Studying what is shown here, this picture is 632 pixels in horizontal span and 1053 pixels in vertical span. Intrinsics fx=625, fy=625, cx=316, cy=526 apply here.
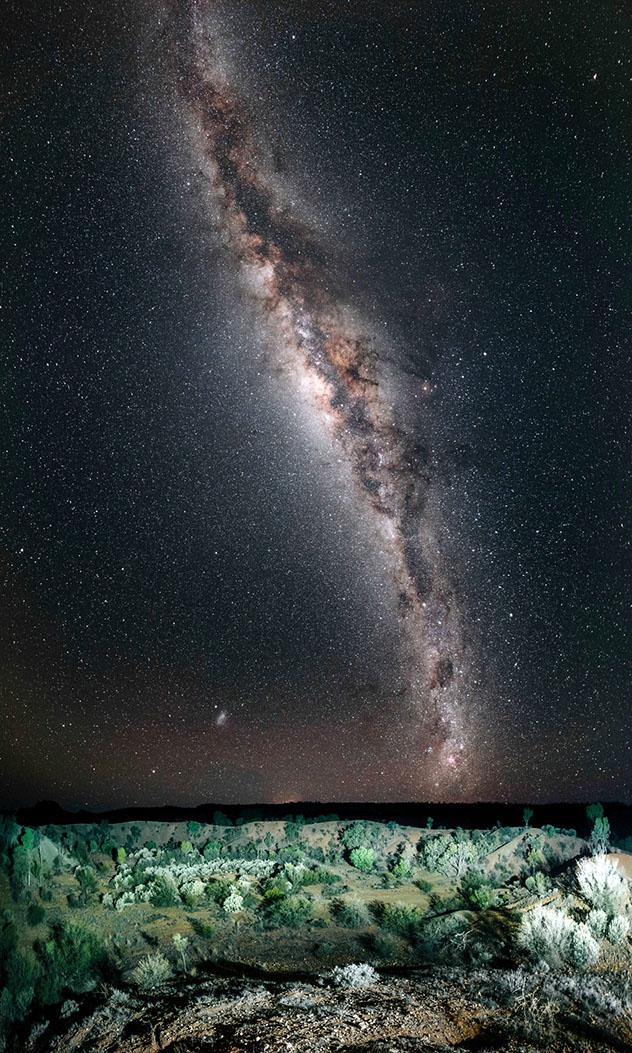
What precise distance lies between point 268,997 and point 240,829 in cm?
2025

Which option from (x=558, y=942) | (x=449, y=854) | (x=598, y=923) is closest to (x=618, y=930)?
(x=598, y=923)

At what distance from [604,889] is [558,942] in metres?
2.93

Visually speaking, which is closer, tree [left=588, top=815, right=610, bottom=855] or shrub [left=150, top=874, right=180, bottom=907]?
shrub [left=150, top=874, right=180, bottom=907]

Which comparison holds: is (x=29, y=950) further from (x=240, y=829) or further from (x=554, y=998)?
(x=240, y=829)

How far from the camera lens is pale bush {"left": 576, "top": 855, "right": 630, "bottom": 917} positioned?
471 inches

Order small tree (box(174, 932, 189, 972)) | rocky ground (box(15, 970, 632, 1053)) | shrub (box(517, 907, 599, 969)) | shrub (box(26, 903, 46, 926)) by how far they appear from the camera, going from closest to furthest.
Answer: rocky ground (box(15, 970, 632, 1053))
shrub (box(517, 907, 599, 969))
small tree (box(174, 932, 189, 972))
shrub (box(26, 903, 46, 926))

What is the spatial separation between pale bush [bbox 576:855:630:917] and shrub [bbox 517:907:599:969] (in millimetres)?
1360

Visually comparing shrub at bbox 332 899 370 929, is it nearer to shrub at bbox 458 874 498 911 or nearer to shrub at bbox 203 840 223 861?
shrub at bbox 458 874 498 911

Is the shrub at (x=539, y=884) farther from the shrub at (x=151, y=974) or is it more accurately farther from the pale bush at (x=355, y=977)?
the shrub at (x=151, y=974)

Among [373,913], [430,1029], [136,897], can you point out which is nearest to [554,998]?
[430,1029]

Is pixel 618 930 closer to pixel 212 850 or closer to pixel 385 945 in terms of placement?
pixel 385 945

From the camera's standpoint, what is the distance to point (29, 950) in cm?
1282

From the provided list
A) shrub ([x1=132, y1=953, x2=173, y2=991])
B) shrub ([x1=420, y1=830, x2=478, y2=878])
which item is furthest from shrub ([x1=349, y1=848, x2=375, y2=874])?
shrub ([x1=132, y1=953, x2=173, y2=991])

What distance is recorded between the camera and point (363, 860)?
67.9ft
